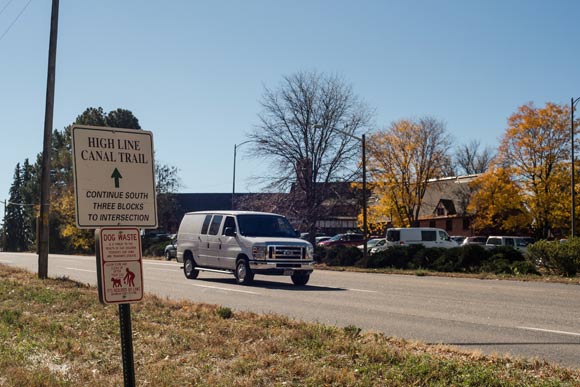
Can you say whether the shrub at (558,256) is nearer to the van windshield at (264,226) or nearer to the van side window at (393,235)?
the van windshield at (264,226)

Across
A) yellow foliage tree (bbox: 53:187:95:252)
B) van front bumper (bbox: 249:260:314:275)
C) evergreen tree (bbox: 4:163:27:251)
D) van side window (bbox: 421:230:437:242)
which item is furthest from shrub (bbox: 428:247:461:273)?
evergreen tree (bbox: 4:163:27:251)

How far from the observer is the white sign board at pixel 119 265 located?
214 inches

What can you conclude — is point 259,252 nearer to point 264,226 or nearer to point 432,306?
point 264,226

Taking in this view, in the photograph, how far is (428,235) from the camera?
46.0m

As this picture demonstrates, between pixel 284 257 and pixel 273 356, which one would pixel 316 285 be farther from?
pixel 273 356

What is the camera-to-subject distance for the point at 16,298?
1523 cm

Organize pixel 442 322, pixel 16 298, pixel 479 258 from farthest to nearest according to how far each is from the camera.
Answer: pixel 479 258 < pixel 16 298 < pixel 442 322

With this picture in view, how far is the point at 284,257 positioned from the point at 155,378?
44.3 feet

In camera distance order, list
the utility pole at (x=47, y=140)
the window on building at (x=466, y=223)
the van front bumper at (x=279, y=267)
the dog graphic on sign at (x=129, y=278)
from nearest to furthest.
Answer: the dog graphic on sign at (x=129, y=278), the van front bumper at (x=279, y=267), the utility pole at (x=47, y=140), the window on building at (x=466, y=223)

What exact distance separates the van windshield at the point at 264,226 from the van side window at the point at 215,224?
2.97ft

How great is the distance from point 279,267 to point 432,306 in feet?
20.2

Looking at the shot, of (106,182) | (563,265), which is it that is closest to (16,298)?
(106,182)

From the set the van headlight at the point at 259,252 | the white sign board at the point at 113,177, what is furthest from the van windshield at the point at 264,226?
the white sign board at the point at 113,177

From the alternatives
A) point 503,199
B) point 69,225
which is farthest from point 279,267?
point 69,225
